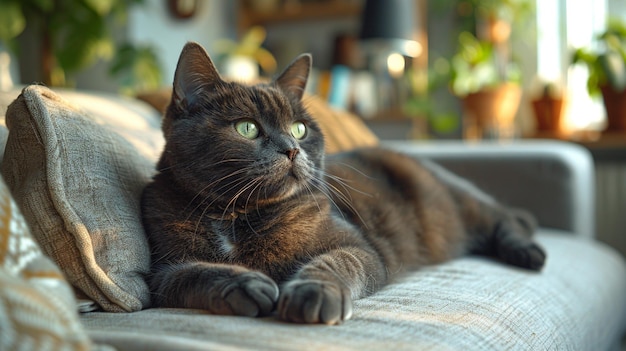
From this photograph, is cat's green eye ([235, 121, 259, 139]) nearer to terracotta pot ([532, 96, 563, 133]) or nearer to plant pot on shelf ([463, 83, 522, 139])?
plant pot on shelf ([463, 83, 522, 139])

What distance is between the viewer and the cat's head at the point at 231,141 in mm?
1061

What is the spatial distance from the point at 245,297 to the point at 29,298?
1.22 feet

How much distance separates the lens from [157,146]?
1453 mm

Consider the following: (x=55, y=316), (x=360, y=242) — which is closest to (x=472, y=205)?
(x=360, y=242)

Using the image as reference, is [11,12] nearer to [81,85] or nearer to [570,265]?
[81,85]

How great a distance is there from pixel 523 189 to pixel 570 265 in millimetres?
578

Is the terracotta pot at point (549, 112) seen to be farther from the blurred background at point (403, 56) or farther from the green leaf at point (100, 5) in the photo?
the green leaf at point (100, 5)

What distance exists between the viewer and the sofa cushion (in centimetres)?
55

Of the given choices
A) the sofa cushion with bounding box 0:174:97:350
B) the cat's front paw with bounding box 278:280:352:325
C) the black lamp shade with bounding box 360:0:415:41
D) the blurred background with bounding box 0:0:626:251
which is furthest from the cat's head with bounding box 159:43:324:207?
the black lamp shade with bounding box 360:0:415:41

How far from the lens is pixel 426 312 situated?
3.25 feet

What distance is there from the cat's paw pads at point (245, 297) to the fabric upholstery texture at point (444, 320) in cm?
2

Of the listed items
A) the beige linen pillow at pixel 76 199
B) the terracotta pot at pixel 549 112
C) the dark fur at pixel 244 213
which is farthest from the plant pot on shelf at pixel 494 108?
the beige linen pillow at pixel 76 199

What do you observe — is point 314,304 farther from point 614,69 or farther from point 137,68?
point 614,69

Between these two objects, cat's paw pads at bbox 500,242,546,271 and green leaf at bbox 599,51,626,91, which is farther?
green leaf at bbox 599,51,626,91
